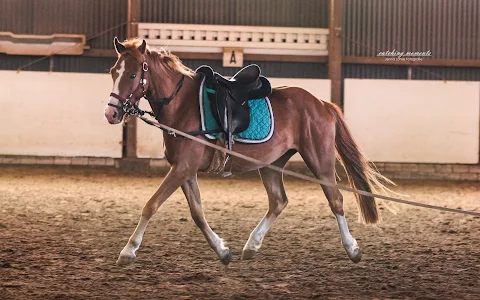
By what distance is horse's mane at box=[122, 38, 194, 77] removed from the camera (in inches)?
188

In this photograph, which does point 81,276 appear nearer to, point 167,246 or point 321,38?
point 167,246

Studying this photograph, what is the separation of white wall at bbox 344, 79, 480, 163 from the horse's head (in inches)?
371

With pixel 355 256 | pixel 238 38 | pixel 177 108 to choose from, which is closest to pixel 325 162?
pixel 355 256

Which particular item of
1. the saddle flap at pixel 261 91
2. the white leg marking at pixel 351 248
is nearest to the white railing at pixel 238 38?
the saddle flap at pixel 261 91

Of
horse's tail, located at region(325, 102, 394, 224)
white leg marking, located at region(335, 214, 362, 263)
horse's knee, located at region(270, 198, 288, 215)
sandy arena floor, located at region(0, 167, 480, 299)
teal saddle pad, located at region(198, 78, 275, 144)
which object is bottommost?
sandy arena floor, located at region(0, 167, 480, 299)

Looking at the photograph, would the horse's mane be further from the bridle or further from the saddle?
the saddle

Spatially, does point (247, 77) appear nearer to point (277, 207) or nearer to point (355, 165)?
point (277, 207)

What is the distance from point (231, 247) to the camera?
5.66m

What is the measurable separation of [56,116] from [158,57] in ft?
30.0

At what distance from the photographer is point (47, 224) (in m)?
6.67

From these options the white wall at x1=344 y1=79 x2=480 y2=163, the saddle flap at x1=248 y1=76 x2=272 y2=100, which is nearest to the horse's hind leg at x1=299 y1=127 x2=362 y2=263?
the saddle flap at x1=248 y1=76 x2=272 y2=100

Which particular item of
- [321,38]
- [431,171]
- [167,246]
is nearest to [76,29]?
[321,38]

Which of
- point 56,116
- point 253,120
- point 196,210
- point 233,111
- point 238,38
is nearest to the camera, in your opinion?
point 196,210

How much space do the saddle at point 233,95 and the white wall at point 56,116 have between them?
8639 millimetres
